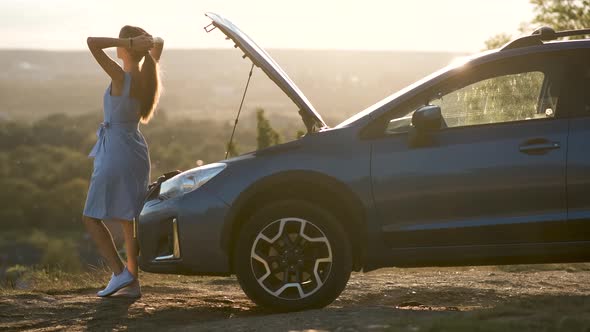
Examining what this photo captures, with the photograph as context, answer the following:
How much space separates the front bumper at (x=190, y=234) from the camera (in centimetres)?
657

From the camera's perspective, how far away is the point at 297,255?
21.4 feet

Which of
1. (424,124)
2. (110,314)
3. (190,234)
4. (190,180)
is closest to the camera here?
(424,124)

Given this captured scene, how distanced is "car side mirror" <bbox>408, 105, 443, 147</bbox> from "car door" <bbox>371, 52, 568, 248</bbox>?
0.11ft

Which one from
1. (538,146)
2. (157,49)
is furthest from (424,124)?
(157,49)

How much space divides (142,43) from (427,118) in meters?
2.36

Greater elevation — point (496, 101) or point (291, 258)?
point (496, 101)

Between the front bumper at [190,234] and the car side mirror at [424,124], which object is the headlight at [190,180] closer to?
the front bumper at [190,234]

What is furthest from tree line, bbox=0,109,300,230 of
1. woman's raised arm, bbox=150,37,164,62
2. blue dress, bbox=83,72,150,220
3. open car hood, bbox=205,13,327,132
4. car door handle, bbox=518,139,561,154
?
car door handle, bbox=518,139,561,154

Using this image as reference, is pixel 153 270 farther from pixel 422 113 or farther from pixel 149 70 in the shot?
pixel 422 113

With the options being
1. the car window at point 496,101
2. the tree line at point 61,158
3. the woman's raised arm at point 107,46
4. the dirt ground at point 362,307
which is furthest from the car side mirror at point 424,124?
the tree line at point 61,158

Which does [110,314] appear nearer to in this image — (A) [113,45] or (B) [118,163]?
(B) [118,163]

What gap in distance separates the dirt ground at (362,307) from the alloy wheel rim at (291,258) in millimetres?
187

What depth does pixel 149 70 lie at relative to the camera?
7637 mm

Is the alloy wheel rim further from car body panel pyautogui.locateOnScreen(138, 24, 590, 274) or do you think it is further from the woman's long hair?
the woman's long hair
